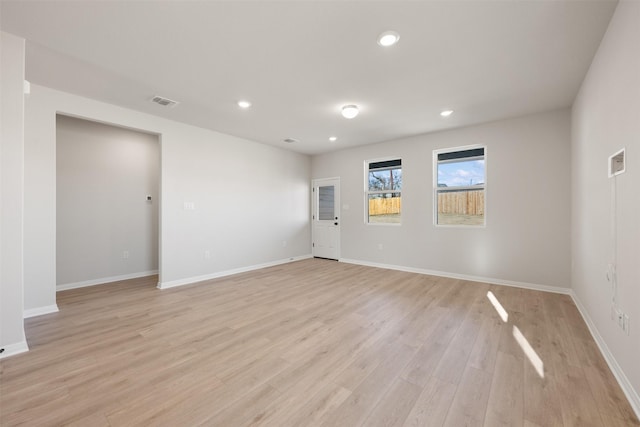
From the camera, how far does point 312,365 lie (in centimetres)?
206

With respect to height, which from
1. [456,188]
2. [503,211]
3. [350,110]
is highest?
[350,110]

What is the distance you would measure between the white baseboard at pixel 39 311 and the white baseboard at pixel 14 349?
107 centimetres

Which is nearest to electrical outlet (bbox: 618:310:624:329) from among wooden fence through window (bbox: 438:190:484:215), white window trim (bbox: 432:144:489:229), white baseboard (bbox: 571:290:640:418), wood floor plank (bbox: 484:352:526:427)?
white baseboard (bbox: 571:290:640:418)

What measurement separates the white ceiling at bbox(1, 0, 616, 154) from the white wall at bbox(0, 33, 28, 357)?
0.96 feet

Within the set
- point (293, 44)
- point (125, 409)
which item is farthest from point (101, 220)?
point (293, 44)

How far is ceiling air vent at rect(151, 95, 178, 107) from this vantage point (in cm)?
348

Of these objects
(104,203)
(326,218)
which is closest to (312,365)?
(104,203)

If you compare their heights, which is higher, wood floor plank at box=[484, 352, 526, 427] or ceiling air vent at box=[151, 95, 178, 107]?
ceiling air vent at box=[151, 95, 178, 107]

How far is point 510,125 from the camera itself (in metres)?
4.22

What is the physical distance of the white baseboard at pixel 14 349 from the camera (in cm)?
221

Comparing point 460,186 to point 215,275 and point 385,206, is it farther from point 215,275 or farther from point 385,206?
point 215,275

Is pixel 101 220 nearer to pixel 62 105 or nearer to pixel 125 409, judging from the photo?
pixel 62 105

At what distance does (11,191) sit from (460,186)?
5948mm

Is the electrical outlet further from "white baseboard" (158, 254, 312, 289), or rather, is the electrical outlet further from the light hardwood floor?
"white baseboard" (158, 254, 312, 289)
